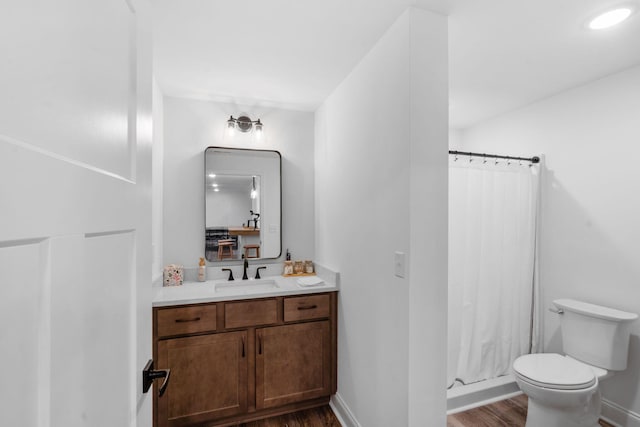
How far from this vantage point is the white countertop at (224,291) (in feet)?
6.65

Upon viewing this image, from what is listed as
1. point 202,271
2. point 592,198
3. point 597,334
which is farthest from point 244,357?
point 592,198

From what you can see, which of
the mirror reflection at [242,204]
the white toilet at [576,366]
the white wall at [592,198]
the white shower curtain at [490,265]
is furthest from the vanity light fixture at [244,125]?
the white toilet at [576,366]

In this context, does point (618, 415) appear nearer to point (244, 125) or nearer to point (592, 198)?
point (592, 198)

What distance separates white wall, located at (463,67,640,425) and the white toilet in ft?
0.54

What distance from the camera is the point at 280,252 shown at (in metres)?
2.79

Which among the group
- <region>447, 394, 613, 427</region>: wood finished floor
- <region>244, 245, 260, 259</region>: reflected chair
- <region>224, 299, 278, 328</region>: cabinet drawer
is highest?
<region>244, 245, 260, 259</region>: reflected chair

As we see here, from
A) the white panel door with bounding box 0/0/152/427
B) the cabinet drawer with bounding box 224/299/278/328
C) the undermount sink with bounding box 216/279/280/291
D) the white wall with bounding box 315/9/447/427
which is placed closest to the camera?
the white panel door with bounding box 0/0/152/427

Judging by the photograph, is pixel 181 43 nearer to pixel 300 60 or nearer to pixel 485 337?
pixel 300 60

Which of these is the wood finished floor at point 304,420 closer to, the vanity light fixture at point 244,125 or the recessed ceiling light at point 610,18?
the vanity light fixture at point 244,125

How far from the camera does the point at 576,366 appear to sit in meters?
1.94

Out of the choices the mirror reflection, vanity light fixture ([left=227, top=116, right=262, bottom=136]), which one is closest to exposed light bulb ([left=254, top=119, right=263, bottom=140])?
vanity light fixture ([left=227, top=116, right=262, bottom=136])

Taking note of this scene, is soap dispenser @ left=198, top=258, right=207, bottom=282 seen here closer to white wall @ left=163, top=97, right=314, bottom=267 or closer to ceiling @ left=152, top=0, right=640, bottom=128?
white wall @ left=163, top=97, right=314, bottom=267

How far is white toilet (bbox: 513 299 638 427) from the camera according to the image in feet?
5.80

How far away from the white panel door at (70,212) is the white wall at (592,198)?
2859 mm
